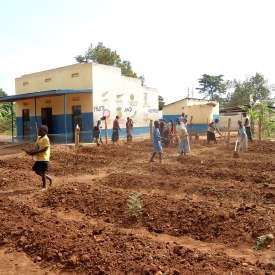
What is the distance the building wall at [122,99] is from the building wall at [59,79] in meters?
0.56

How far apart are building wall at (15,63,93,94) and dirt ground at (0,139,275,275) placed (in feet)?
34.3

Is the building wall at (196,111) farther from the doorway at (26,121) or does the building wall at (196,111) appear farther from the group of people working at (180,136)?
the doorway at (26,121)

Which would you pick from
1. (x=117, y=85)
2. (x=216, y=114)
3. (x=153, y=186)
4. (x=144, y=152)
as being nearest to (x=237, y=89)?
(x=216, y=114)

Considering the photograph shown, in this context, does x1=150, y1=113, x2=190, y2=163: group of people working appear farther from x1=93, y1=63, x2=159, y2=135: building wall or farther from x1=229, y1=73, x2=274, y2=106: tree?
x1=229, y1=73, x2=274, y2=106: tree

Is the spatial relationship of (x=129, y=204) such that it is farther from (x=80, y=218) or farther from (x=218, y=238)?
(x=218, y=238)

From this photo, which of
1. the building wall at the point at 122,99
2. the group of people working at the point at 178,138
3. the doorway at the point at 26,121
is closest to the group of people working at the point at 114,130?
the building wall at the point at 122,99

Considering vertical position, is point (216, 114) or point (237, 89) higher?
point (237, 89)

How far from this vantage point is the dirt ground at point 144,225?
3816mm

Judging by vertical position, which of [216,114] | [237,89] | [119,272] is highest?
[237,89]

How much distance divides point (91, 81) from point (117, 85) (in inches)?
98.7

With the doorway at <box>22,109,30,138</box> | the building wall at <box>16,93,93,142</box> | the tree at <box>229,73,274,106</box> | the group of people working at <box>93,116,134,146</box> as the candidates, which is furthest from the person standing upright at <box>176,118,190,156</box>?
the tree at <box>229,73,274,106</box>

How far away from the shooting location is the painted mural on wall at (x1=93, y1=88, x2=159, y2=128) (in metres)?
19.0

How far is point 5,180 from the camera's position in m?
8.34

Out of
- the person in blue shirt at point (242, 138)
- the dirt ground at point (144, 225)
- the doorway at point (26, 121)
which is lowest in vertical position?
the dirt ground at point (144, 225)
